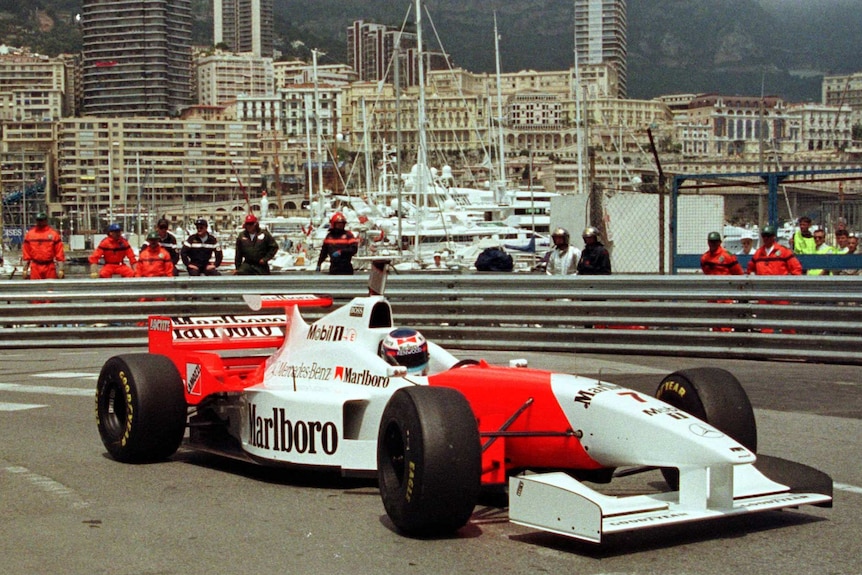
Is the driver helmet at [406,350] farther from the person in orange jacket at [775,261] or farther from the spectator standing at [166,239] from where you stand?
the spectator standing at [166,239]

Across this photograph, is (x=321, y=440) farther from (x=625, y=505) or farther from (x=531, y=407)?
(x=625, y=505)

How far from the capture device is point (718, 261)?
14789 millimetres

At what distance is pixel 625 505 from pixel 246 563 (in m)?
1.75

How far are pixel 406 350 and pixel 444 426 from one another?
1.37 m

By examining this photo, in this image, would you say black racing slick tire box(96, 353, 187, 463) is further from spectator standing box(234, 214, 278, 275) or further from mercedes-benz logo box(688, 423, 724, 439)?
spectator standing box(234, 214, 278, 275)

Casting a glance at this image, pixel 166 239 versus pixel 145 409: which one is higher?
pixel 166 239

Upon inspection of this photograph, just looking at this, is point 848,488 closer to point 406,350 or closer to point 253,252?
point 406,350

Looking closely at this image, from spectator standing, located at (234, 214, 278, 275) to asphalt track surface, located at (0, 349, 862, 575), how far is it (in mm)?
7908

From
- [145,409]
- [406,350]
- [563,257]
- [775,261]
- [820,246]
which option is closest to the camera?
[406,350]

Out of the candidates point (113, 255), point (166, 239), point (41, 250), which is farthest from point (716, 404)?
point (41, 250)

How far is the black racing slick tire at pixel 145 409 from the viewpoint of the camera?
796 cm

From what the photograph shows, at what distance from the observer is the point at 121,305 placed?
16.4 meters

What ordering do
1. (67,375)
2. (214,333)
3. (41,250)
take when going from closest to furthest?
(214,333)
(67,375)
(41,250)

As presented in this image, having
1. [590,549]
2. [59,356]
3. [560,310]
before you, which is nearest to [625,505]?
[590,549]
